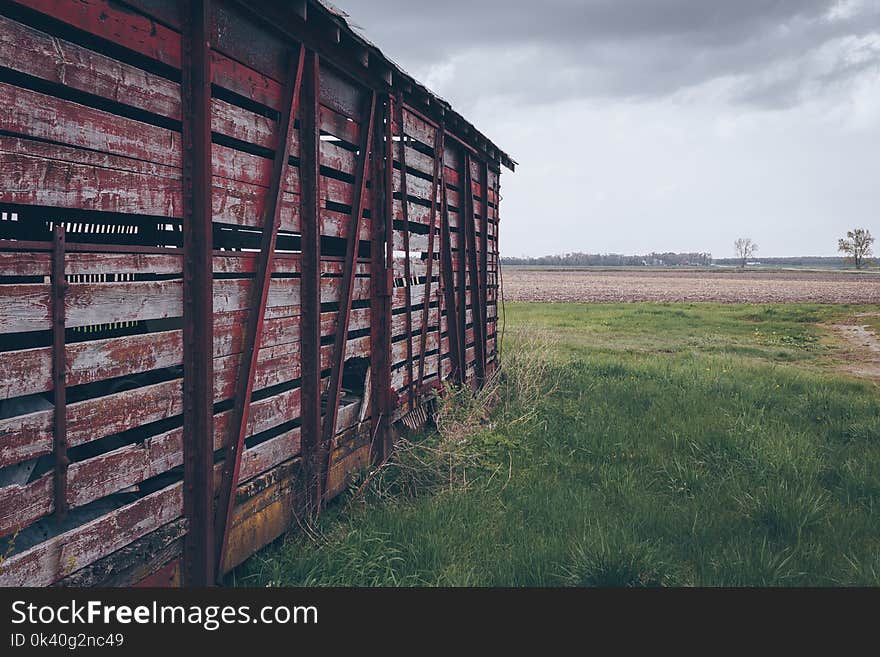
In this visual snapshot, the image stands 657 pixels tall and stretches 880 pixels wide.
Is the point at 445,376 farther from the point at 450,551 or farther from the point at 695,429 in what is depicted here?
the point at 450,551

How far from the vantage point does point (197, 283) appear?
336 centimetres

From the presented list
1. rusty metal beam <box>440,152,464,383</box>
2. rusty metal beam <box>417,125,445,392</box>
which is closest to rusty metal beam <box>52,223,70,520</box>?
rusty metal beam <box>417,125,445,392</box>

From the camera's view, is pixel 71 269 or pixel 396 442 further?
pixel 396 442

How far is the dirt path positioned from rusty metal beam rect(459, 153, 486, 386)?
805 centimetres

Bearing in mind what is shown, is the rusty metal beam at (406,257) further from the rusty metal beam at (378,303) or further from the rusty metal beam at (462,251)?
the rusty metal beam at (462,251)

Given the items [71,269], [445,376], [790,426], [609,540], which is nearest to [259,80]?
[71,269]

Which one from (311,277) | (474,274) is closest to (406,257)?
(311,277)

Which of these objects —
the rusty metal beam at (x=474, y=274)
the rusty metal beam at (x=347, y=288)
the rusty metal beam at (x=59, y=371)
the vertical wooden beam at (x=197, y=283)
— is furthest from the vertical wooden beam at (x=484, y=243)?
the rusty metal beam at (x=59, y=371)

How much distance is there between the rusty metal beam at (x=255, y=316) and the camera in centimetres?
370

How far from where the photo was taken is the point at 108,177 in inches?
116

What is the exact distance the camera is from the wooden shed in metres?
2.63

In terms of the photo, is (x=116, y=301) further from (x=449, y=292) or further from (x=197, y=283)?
(x=449, y=292)

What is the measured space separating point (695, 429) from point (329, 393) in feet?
15.1

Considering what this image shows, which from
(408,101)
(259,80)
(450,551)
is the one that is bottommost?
(450,551)
